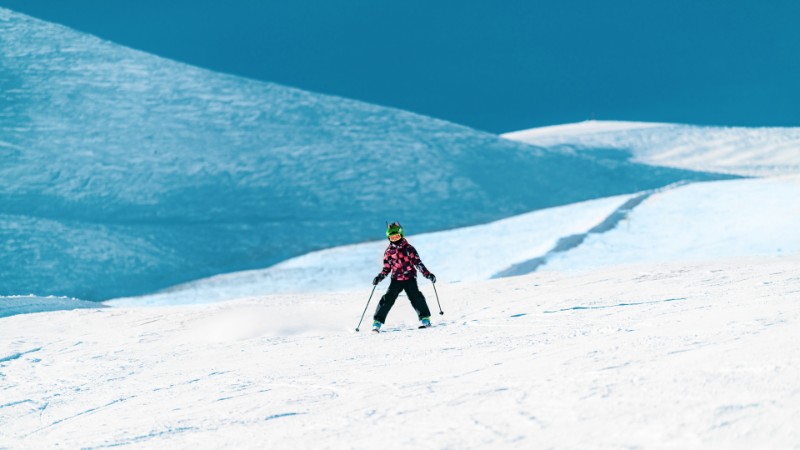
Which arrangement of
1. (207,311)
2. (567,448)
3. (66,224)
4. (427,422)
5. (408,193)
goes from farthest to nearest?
(408,193) < (66,224) < (207,311) < (427,422) < (567,448)

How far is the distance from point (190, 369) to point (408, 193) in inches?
1000

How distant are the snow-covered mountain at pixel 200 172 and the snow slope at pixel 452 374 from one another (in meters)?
Result: 13.2

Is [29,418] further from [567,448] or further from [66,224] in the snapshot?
[66,224]

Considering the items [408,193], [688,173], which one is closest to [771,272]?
[408,193]

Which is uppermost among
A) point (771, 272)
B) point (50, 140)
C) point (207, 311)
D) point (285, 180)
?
point (50, 140)

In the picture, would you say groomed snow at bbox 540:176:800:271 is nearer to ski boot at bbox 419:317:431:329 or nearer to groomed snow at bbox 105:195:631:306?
groomed snow at bbox 105:195:631:306

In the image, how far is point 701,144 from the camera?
5725 centimetres

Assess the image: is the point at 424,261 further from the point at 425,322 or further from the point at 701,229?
the point at 425,322

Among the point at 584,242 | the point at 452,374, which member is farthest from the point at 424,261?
the point at 452,374

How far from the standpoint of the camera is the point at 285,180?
32.0 metres

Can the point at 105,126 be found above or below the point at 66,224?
above

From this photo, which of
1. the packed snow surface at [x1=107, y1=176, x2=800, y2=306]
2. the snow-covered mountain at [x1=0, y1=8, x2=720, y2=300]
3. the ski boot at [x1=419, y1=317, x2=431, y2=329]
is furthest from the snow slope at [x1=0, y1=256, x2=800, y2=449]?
the snow-covered mountain at [x1=0, y1=8, x2=720, y2=300]

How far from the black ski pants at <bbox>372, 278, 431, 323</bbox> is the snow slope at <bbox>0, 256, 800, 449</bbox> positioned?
174 mm

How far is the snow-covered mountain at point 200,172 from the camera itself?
23.5 meters
